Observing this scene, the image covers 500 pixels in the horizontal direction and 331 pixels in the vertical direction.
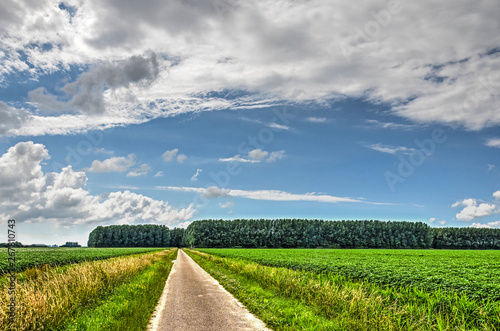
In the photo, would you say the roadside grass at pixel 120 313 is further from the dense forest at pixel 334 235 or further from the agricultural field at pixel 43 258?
the dense forest at pixel 334 235

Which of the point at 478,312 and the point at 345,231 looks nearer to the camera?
the point at 478,312

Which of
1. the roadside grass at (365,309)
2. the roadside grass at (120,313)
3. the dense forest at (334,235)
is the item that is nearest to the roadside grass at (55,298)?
the roadside grass at (120,313)

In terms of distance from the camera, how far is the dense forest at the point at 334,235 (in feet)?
494

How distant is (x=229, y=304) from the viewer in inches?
610

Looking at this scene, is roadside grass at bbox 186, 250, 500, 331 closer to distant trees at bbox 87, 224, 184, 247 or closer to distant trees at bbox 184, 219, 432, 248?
distant trees at bbox 184, 219, 432, 248

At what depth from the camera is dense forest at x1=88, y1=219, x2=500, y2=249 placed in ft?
494

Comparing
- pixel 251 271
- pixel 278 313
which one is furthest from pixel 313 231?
pixel 278 313

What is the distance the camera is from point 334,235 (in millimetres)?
152000

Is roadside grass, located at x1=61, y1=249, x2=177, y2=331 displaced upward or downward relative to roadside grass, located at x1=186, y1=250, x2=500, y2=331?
downward

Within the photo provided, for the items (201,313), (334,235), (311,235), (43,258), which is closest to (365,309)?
(201,313)

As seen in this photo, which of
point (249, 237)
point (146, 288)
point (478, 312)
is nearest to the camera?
point (478, 312)

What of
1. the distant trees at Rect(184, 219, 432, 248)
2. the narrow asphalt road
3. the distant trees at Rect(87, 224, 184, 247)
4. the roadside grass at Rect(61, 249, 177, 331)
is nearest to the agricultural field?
the roadside grass at Rect(61, 249, 177, 331)

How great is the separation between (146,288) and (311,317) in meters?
10.2

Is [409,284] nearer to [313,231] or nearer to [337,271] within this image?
[337,271]
